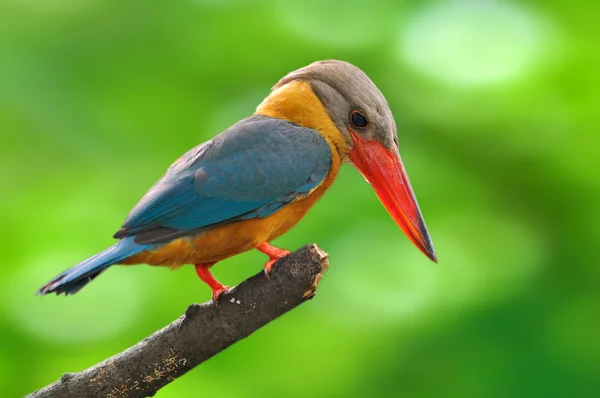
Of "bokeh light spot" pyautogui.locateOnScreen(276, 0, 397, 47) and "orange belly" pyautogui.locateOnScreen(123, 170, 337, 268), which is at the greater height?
"bokeh light spot" pyautogui.locateOnScreen(276, 0, 397, 47)

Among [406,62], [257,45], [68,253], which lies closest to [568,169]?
[406,62]

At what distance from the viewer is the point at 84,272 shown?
2.58m

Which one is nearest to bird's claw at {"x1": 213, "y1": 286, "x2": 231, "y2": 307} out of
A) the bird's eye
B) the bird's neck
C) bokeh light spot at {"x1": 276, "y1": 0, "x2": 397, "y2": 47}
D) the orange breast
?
the orange breast

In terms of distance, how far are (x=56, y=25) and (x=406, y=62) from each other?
9.49 ft

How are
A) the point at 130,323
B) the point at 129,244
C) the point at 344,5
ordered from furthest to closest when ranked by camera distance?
the point at 344,5
the point at 130,323
the point at 129,244

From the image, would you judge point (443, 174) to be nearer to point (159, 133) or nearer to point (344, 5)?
point (344, 5)

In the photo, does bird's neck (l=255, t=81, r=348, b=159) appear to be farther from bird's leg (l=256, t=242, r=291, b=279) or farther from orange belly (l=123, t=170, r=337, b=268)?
bird's leg (l=256, t=242, r=291, b=279)

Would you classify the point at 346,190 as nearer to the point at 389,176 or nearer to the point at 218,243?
the point at 389,176

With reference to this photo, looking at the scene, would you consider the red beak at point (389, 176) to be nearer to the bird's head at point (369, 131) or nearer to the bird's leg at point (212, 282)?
the bird's head at point (369, 131)

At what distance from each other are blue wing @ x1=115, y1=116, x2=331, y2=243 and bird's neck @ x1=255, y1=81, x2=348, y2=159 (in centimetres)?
7

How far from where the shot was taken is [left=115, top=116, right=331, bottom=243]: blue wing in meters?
2.91

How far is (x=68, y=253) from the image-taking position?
19.0ft

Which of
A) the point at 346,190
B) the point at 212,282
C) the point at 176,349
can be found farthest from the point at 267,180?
the point at 346,190

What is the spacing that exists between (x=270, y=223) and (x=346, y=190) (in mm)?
2947
